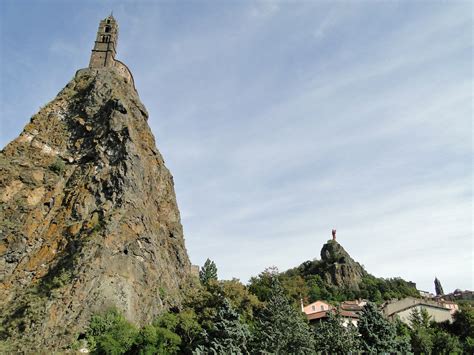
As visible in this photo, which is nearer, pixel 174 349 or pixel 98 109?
pixel 174 349

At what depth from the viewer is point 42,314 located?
37.6m

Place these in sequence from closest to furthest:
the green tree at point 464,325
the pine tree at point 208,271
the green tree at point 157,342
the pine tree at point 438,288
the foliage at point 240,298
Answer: the green tree at point 157,342
the foliage at point 240,298
the green tree at point 464,325
the pine tree at point 208,271
the pine tree at point 438,288

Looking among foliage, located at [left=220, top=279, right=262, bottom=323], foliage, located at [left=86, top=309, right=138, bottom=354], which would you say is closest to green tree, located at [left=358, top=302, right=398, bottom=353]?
foliage, located at [left=220, top=279, right=262, bottom=323]

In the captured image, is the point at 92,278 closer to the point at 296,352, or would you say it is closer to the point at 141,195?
the point at 141,195

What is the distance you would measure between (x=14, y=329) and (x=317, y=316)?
41.9m

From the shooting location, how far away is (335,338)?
99.1ft

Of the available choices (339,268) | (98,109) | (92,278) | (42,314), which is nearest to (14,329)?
(42,314)

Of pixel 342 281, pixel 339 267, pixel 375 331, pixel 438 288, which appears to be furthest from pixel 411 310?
pixel 438 288

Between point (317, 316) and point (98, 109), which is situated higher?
point (98, 109)

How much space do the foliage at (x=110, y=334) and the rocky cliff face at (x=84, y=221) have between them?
54.5 inches

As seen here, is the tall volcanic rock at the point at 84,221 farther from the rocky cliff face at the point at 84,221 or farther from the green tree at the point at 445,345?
the green tree at the point at 445,345

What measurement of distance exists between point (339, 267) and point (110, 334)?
283 feet

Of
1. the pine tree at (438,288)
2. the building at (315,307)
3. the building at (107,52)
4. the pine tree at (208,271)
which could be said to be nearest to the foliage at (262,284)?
the building at (315,307)

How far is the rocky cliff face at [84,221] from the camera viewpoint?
131 feet
